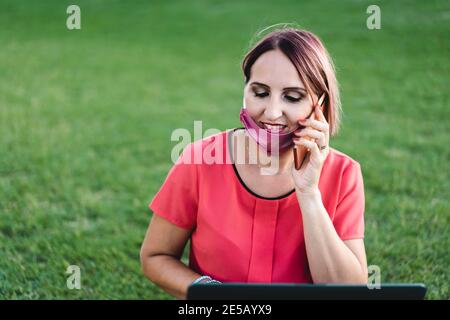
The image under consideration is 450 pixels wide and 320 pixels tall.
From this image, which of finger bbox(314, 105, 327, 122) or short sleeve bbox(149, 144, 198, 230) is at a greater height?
finger bbox(314, 105, 327, 122)

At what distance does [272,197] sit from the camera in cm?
224

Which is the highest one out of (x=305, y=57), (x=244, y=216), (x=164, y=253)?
(x=305, y=57)

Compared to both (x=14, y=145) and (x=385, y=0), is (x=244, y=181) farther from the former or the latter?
(x=385, y=0)

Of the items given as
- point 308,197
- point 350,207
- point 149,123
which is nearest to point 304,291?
point 308,197

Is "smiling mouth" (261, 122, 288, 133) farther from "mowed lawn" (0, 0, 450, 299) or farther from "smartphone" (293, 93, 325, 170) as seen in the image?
"mowed lawn" (0, 0, 450, 299)

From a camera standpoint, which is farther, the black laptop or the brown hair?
the brown hair

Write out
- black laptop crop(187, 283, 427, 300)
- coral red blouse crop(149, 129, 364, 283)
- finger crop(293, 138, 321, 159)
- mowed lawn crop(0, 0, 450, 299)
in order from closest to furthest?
1. black laptop crop(187, 283, 427, 300)
2. finger crop(293, 138, 321, 159)
3. coral red blouse crop(149, 129, 364, 283)
4. mowed lawn crop(0, 0, 450, 299)

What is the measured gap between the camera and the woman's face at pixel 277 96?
2.07m

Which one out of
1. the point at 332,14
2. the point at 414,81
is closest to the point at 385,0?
the point at 332,14

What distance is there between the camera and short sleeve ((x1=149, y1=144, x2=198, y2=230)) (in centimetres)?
226

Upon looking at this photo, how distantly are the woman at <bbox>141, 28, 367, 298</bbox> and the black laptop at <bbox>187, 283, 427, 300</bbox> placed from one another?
55cm

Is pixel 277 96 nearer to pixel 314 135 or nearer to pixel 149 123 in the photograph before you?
pixel 314 135

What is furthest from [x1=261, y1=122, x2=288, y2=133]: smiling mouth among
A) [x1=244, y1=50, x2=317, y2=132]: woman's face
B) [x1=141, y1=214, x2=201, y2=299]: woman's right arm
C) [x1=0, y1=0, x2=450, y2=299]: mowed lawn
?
[x1=0, y1=0, x2=450, y2=299]: mowed lawn

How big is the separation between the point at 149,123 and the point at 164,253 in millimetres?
3954
